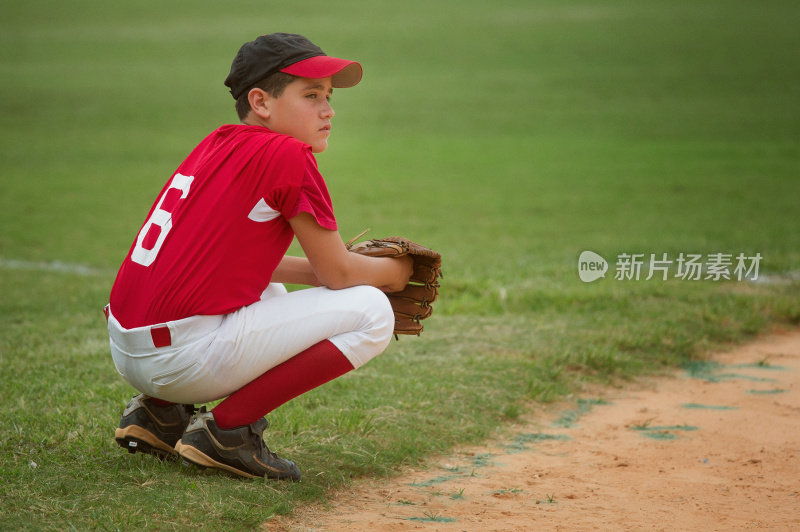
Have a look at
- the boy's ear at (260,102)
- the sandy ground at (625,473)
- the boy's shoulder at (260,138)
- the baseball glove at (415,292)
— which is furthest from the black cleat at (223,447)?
the boy's ear at (260,102)

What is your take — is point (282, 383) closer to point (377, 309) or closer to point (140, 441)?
point (377, 309)

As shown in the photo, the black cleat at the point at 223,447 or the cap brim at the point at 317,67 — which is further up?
the cap brim at the point at 317,67

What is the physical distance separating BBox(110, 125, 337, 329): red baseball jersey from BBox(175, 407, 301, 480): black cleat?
43cm

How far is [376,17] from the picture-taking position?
37.6 metres

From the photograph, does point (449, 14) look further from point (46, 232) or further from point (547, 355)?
point (547, 355)

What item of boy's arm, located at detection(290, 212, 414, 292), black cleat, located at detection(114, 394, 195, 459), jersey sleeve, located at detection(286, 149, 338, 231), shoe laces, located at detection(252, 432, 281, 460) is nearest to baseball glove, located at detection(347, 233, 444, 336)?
boy's arm, located at detection(290, 212, 414, 292)

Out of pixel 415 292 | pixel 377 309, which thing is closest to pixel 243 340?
pixel 377 309

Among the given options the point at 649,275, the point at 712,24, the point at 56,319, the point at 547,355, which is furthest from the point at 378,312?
the point at 712,24

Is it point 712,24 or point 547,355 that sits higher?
point 712,24

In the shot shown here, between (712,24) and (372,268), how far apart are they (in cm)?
3278

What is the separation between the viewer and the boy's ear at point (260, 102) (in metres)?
3.15

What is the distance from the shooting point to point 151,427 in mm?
Result: 3342

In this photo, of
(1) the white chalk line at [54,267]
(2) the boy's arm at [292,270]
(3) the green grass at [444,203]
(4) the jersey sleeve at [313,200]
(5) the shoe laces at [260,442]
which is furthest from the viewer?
(1) the white chalk line at [54,267]

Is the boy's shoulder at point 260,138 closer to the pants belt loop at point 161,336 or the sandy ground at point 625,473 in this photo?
the pants belt loop at point 161,336
